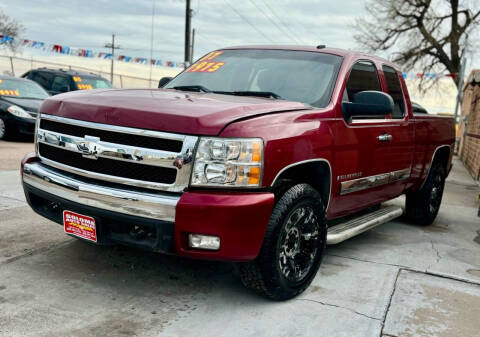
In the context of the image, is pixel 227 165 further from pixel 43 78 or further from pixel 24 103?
pixel 43 78

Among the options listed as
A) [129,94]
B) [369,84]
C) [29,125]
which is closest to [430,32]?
[29,125]

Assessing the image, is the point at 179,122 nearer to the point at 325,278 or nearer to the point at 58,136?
the point at 58,136

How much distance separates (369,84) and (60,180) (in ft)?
9.64

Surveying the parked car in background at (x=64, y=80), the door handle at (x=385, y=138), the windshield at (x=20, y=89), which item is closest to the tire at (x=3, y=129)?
the windshield at (x=20, y=89)

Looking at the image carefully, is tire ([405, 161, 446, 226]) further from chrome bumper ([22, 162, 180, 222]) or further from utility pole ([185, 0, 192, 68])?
utility pole ([185, 0, 192, 68])

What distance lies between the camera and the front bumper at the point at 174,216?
2.90 metres

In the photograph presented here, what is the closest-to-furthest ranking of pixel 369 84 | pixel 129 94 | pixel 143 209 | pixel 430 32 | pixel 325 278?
1. pixel 143 209
2. pixel 129 94
3. pixel 325 278
4. pixel 369 84
5. pixel 430 32

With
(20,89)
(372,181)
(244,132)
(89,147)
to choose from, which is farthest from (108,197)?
(20,89)

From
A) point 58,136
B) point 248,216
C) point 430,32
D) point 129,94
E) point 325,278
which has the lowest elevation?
point 325,278

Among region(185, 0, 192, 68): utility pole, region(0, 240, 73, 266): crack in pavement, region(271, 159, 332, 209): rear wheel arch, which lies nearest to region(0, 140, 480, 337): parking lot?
region(0, 240, 73, 266): crack in pavement

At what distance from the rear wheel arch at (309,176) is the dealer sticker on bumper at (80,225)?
1.17 m

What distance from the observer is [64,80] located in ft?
48.7

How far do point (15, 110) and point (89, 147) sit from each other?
29.6 feet

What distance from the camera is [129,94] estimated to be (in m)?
3.54
